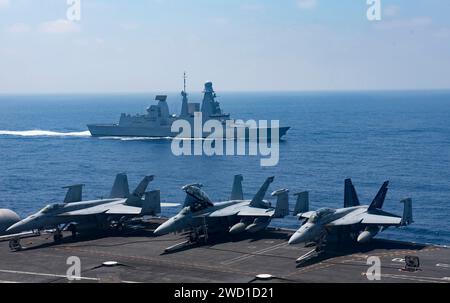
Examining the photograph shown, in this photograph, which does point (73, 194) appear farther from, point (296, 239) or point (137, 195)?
point (296, 239)

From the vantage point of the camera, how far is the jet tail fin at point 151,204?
66.4 meters

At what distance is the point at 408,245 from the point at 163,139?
139 metres

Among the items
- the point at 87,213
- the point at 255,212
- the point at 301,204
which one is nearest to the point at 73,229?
the point at 87,213

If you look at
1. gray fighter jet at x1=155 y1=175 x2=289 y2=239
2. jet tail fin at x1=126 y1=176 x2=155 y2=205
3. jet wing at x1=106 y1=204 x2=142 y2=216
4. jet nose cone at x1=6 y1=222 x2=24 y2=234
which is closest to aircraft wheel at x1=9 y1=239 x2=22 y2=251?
jet nose cone at x1=6 y1=222 x2=24 y2=234

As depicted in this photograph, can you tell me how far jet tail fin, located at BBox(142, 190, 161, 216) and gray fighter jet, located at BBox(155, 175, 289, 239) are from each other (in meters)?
5.03

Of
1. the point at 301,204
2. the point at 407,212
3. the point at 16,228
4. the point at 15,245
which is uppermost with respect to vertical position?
the point at 301,204

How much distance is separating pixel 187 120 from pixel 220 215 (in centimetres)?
12975

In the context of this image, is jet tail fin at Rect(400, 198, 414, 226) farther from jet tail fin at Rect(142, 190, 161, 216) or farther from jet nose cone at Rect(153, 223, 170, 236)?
jet tail fin at Rect(142, 190, 161, 216)

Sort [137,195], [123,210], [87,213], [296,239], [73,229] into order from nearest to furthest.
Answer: [296,239], [73,229], [87,213], [123,210], [137,195]

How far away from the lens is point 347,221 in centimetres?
5819

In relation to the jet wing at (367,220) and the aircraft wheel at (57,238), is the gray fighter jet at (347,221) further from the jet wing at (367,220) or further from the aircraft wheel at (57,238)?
the aircraft wheel at (57,238)

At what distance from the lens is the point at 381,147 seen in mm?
164125

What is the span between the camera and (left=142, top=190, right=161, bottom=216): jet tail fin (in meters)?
66.4
